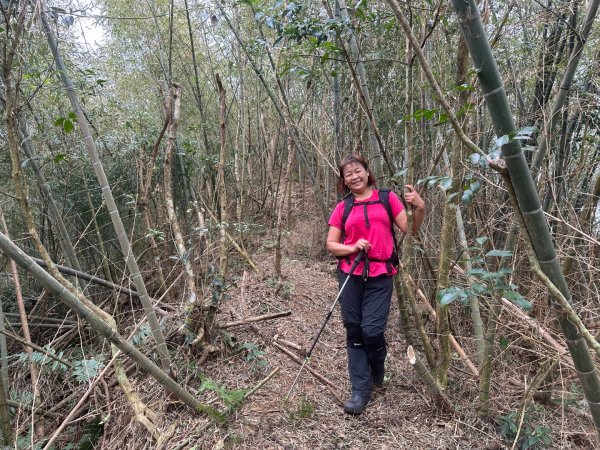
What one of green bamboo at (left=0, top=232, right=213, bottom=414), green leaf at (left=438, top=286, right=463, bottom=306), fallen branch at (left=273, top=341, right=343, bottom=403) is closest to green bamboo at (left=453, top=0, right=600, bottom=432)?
green leaf at (left=438, top=286, right=463, bottom=306)

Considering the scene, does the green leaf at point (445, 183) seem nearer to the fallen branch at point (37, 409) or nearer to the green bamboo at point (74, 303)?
the green bamboo at point (74, 303)

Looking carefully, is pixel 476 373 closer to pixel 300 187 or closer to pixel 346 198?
pixel 346 198

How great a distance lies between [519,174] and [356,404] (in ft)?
5.56

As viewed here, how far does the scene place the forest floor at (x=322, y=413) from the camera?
2033mm

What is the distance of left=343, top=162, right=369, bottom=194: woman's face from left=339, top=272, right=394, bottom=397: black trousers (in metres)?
0.52

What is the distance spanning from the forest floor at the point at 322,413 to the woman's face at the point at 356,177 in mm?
1262

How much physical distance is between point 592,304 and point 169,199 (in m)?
2.47

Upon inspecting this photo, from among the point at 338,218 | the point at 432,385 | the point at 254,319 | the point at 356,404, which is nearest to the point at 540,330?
the point at 432,385

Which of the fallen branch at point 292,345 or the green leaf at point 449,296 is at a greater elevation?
the green leaf at point 449,296

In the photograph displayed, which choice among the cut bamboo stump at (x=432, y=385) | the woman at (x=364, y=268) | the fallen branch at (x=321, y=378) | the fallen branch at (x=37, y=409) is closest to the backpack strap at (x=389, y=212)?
the woman at (x=364, y=268)

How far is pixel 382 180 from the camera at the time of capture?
10.4 ft

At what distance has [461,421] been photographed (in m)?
2.08

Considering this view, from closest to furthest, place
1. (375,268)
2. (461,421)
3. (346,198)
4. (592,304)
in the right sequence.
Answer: (592,304) < (461,421) < (375,268) < (346,198)

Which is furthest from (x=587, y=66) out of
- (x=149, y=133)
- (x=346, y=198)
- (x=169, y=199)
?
(x=149, y=133)
